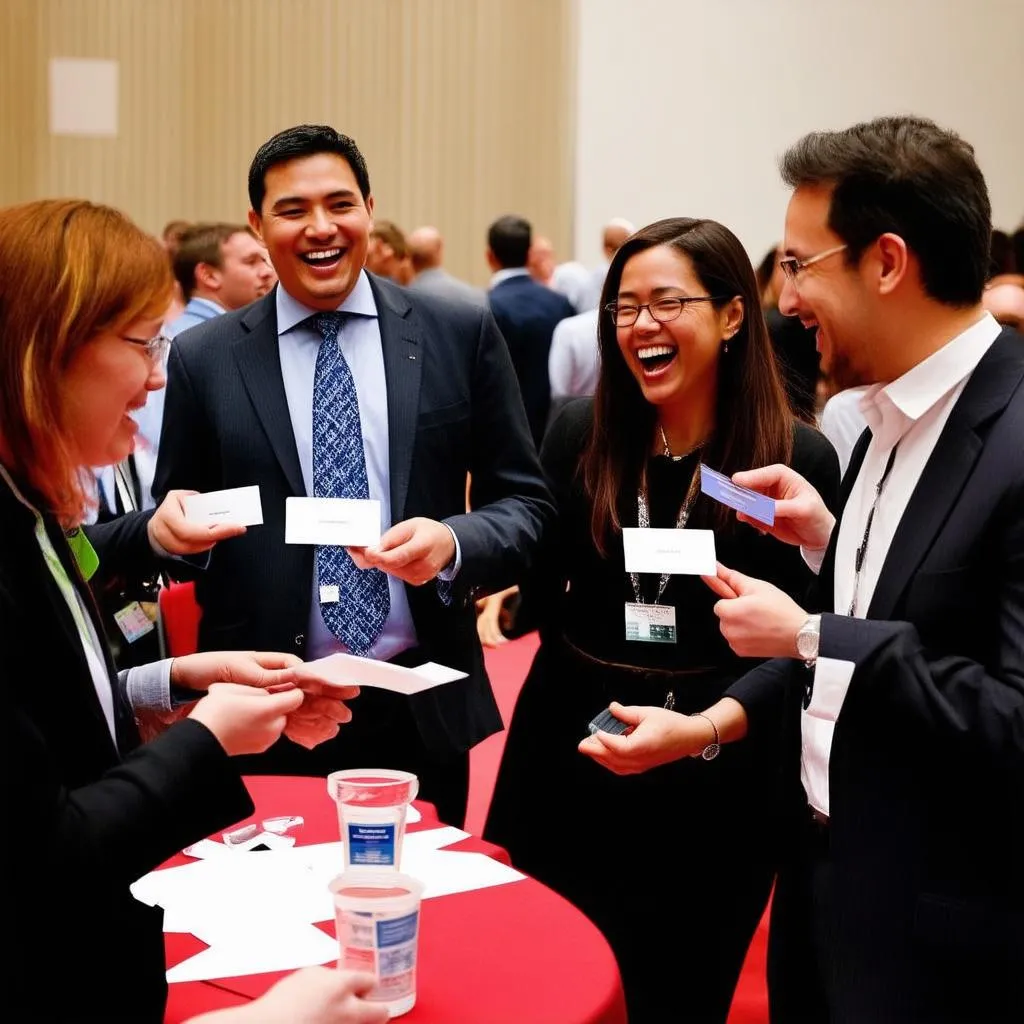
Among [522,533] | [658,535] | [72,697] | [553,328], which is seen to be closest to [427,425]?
[522,533]

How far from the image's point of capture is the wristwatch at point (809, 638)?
5.51 ft

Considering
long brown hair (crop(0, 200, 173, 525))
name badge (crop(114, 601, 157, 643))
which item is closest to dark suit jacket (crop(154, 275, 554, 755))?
name badge (crop(114, 601, 157, 643))

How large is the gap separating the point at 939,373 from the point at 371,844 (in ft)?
3.11

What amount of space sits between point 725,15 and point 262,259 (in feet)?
21.3

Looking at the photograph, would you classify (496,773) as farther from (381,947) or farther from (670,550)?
(381,947)

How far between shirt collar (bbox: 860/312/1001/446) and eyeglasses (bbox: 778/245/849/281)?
7.5 inches

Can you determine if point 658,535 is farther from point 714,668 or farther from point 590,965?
point 590,965

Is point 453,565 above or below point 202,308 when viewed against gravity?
below

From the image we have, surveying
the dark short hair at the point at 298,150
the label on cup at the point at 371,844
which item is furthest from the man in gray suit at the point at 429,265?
the label on cup at the point at 371,844

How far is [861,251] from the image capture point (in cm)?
172

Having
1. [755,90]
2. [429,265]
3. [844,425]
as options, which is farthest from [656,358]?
[755,90]

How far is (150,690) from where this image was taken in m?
1.88

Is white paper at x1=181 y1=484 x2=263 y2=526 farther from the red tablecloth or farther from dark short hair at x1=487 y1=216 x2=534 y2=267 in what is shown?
dark short hair at x1=487 y1=216 x2=534 y2=267

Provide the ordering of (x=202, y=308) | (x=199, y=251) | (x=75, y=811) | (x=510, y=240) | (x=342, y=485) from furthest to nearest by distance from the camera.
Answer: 1. (x=510, y=240)
2. (x=199, y=251)
3. (x=202, y=308)
4. (x=342, y=485)
5. (x=75, y=811)
